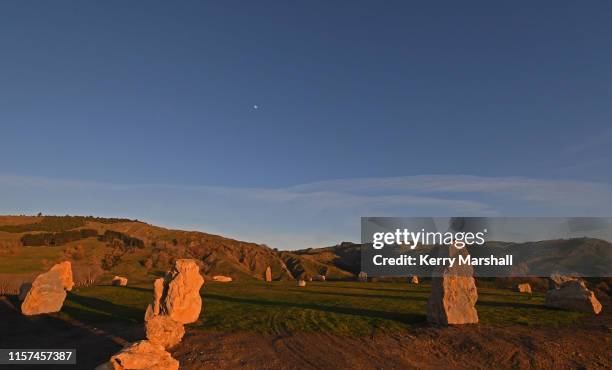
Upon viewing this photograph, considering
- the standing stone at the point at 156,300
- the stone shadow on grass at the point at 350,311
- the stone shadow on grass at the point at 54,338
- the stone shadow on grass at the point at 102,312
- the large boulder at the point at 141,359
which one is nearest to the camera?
the large boulder at the point at 141,359

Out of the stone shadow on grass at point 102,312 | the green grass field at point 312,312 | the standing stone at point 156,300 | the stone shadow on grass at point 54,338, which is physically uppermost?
the standing stone at point 156,300

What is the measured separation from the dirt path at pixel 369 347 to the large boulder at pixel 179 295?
2.28 m

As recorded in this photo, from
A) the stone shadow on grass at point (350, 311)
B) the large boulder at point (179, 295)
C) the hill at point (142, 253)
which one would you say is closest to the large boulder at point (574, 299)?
the stone shadow on grass at point (350, 311)

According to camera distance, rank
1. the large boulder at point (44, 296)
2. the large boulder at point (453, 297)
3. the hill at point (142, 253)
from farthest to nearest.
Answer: the hill at point (142, 253) < the large boulder at point (44, 296) < the large boulder at point (453, 297)

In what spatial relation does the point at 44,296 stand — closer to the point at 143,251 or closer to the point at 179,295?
the point at 179,295

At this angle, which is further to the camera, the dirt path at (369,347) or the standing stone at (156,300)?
the standing stone at (156,300)

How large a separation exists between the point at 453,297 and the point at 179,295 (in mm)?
17462

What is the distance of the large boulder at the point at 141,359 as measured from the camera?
→ 15039 millimetres

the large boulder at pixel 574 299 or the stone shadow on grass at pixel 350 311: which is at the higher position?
the large boulder at pixel 574 299

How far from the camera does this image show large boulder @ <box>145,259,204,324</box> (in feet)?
83.3

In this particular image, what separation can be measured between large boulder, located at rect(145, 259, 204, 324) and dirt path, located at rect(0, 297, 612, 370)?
2.28 m

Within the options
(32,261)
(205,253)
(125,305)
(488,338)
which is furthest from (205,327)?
(205,253)

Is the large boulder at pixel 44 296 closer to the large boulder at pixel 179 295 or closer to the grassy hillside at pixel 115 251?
the large boulder at pixel 179 295

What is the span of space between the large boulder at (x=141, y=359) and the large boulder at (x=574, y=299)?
91.6ft
